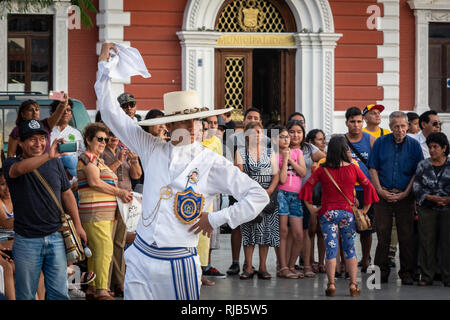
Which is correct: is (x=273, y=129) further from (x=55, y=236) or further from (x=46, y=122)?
(x=55, y=236)

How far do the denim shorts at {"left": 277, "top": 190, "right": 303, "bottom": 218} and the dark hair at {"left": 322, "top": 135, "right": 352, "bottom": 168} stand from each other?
3.62 ft

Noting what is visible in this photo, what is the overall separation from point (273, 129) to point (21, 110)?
9.81 feet

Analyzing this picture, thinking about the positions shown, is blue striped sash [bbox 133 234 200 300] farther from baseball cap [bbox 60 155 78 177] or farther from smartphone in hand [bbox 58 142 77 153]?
baseball cap [bbox 60 155 78 177]

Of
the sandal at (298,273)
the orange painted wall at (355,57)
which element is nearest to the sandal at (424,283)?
the sandal at (298,273)

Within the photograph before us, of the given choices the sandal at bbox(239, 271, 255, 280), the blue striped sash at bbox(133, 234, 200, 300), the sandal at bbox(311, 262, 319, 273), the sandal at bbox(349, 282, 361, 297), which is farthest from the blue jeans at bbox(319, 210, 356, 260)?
the blue striped sash at bbox(133, 234, 200, 300)

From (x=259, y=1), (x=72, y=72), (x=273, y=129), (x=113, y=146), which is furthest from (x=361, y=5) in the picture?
(x=113, y=146)

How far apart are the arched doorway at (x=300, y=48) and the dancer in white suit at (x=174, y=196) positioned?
13.0 meters

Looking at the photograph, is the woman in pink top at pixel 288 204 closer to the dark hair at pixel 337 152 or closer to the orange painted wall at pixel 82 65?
the dark hair at pixel 337 152

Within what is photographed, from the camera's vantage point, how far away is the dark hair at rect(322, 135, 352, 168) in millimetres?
9523

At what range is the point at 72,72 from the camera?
18.7 m

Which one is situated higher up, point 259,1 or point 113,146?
point 259,1

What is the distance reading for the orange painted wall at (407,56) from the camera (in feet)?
66.0

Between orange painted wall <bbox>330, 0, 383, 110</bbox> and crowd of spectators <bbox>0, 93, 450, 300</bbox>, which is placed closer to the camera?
crowd of spectators <bbox>0, 93, 450, 300</bbox>

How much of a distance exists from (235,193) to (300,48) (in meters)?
14.0
